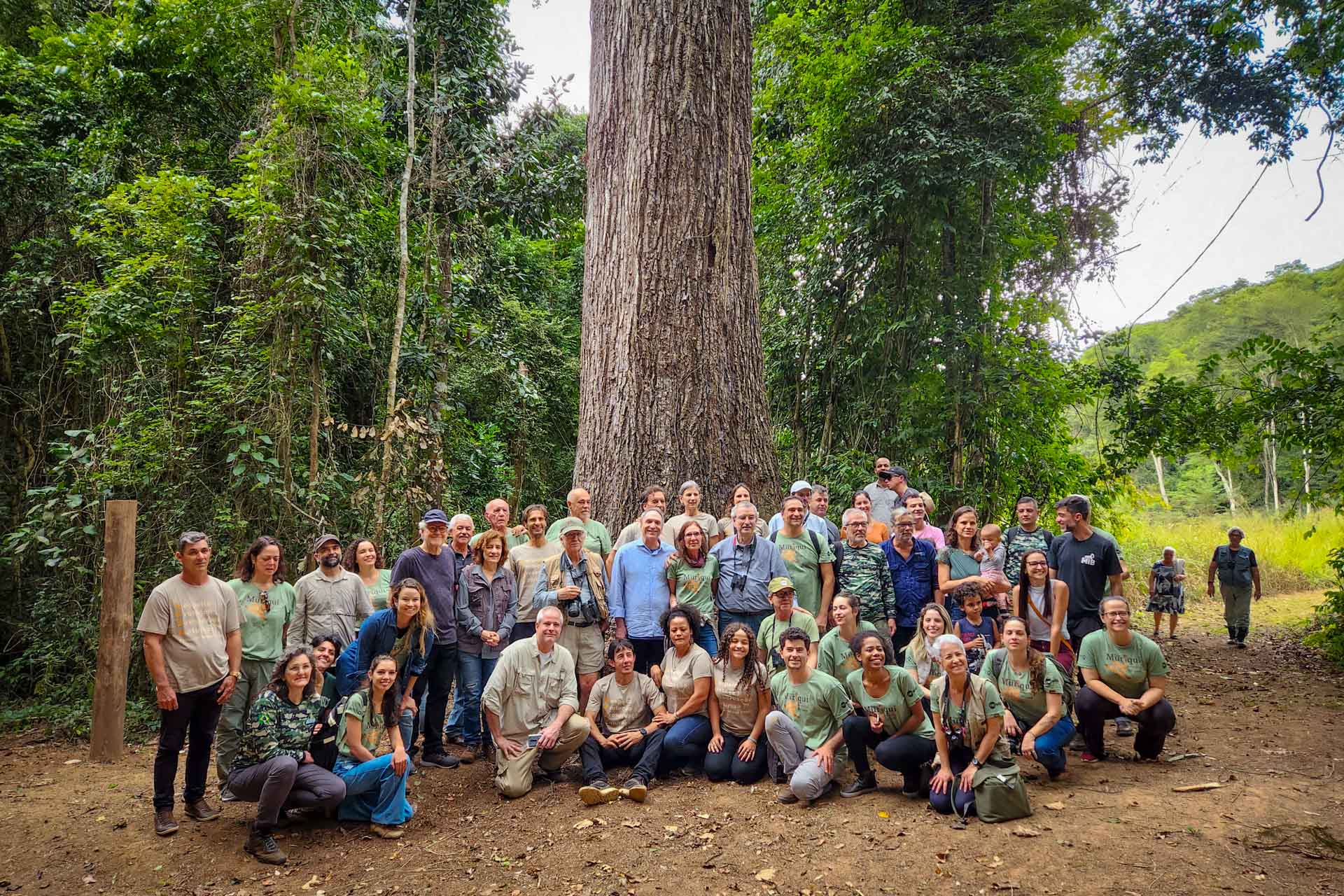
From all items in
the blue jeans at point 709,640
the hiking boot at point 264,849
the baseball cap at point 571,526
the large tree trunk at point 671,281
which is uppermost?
the large tree trunk at point 671,281

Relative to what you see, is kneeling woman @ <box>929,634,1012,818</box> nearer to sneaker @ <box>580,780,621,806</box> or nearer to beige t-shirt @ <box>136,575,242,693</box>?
sneaker @ <box>580,780,621,806</box>

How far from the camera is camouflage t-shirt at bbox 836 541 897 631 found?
5.55m

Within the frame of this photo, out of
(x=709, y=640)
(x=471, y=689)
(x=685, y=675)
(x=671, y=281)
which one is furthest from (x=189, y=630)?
(x=671, y=281)

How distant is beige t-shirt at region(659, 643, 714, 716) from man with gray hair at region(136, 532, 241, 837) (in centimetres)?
265

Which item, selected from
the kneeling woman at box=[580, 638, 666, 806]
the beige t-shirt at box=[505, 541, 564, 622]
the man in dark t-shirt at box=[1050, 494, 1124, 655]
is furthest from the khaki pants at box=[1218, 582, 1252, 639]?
the beige t-shirt at box=[505, 541, 564, 622]

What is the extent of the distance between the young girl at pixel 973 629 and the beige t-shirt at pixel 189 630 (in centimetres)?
466

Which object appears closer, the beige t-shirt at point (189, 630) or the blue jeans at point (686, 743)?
the beige t-shirt at point (189, 630)

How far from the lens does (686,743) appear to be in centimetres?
500

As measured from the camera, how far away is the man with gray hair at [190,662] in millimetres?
4328

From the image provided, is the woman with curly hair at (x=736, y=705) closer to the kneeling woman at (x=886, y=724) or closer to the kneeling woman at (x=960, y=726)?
the kneeling woman at (x=886, y=724)

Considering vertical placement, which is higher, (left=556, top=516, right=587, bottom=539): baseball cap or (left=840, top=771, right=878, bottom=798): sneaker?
(left=556, top=516, right=587, bottom=539): baseball cap

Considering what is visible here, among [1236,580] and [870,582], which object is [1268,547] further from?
[870,582]

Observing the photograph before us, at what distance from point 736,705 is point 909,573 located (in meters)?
1.71

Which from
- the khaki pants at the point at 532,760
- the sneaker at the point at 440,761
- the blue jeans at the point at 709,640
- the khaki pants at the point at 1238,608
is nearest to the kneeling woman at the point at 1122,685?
the blue jeans at the point at 709,640
